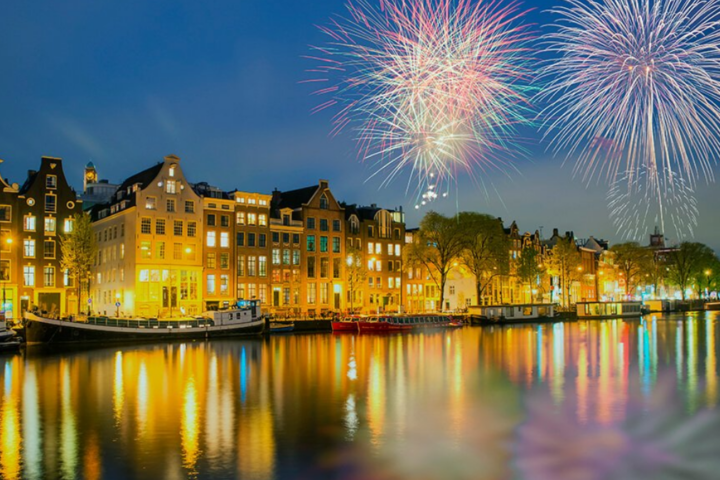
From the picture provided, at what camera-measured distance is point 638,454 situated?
78.0 feet

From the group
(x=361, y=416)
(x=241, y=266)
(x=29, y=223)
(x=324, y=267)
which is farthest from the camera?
(x=324, y=267)

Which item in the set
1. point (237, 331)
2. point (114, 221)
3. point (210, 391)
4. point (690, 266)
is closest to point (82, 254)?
point (114, 221)

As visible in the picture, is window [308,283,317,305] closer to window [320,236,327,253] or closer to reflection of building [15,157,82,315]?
window [320,236,327,253]

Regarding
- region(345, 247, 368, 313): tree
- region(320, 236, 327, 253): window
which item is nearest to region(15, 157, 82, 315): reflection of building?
region(320, 236, 327, 253): window

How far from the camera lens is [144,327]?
235ft

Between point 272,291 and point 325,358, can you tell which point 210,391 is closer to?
point 325,358

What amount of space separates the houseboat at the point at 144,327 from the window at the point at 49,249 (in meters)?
16.7

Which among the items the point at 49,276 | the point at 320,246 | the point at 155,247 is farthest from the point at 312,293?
the point at 49,276

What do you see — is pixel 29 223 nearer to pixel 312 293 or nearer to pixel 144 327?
pixel 144 327

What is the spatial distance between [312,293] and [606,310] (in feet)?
199

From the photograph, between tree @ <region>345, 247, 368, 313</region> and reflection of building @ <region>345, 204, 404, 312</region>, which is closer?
tree @ <region>345, 247, 368, 313</region>

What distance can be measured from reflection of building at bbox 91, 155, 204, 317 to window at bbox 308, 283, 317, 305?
1783cm

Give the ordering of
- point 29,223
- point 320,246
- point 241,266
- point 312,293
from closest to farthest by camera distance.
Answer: point 29,223 < point 241,266 < point 312,293 < point 320,246

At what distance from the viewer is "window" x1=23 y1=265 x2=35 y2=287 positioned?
79438mm
